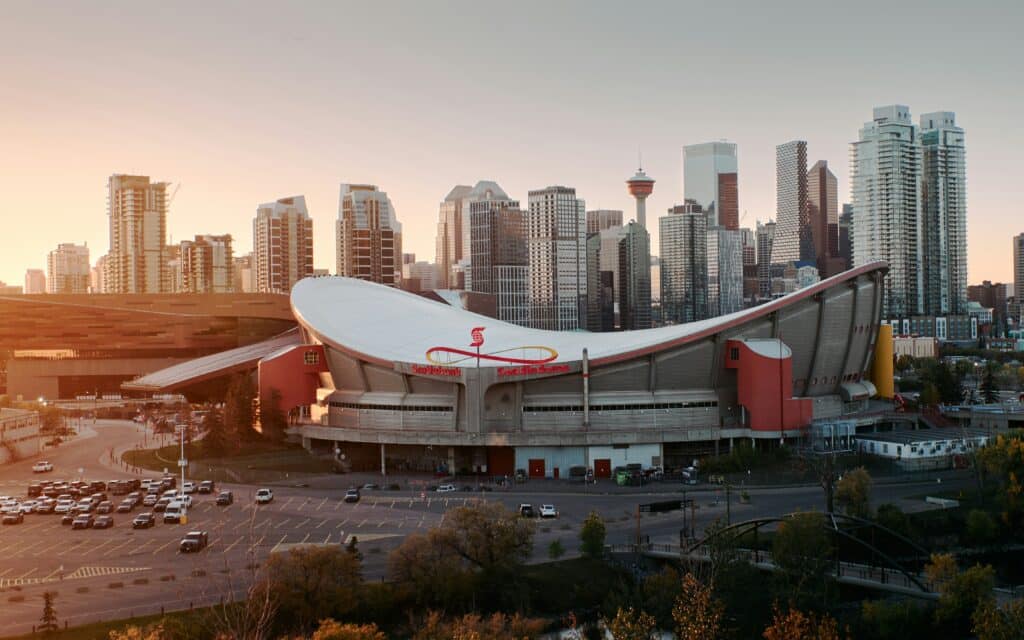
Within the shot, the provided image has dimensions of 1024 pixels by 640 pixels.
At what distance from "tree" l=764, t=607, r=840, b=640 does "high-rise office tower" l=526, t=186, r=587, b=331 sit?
158000mm

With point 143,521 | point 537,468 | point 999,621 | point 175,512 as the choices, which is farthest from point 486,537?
point 537,468

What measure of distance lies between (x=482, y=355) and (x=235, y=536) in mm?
22913

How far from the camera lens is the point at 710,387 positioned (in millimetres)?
61344

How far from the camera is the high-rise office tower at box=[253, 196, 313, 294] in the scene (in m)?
191

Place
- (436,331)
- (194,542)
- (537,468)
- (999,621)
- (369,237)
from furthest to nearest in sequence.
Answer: (369,237)
(436,331)
(537,468)
(194,542)
(999,621)

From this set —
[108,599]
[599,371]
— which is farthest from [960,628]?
[599,371]

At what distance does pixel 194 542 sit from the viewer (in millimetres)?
39312

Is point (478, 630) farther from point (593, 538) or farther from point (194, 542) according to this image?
point (194, 542)

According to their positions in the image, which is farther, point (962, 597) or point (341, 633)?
point (962, 597)

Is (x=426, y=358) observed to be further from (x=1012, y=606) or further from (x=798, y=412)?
(x=1012, y=606)

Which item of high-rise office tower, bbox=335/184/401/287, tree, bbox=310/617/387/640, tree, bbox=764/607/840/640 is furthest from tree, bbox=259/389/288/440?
high-rise office tower, bbox=335/184/401/287

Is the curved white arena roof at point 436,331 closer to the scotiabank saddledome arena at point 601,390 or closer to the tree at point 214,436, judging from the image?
the scotiabank saddledome arena at point 601,390

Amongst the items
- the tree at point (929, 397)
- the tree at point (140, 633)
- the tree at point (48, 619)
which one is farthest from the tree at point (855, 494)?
the tree at point (929, 397)

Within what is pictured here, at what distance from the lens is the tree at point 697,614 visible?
25656mm
